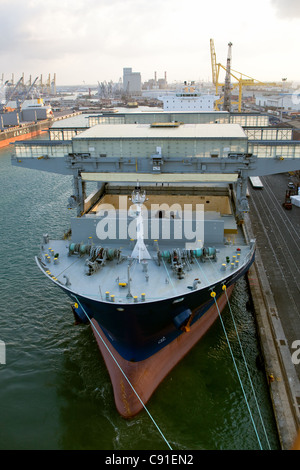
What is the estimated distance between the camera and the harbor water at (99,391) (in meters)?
14.8

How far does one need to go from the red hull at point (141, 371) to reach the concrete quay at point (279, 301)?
3784 mm

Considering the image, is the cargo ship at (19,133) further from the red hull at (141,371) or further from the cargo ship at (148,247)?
the red hull at (141,371)

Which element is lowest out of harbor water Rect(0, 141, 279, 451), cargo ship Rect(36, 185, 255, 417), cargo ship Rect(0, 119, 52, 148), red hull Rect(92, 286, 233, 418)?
harbor water Rect(0, 141, 279, 451)

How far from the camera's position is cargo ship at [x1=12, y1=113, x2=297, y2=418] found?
15.3 metres

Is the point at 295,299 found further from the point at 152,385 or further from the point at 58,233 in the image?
the point at 58,233

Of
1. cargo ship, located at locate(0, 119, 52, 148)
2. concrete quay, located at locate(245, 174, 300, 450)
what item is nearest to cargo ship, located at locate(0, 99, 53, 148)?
cargo ship, located at locate(0, 119, 52, 148)

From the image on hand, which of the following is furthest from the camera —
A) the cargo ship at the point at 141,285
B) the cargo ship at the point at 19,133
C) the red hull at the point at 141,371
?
the cargo ship at the point at 19,133

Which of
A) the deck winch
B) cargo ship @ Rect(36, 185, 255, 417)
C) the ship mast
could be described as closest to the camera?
cargo ship @ Rect(36, 185, 255, 417)

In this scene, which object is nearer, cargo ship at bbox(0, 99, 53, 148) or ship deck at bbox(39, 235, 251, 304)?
ship deck at bbox(39, 235, 251, 304)

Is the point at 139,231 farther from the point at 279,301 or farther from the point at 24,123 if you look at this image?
the point at 24,123

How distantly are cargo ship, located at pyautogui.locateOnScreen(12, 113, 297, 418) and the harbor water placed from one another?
2.62 ft

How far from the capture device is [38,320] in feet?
70.4

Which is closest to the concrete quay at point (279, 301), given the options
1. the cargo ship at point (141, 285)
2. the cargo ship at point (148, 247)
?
the cargo ship at point (148, 247)

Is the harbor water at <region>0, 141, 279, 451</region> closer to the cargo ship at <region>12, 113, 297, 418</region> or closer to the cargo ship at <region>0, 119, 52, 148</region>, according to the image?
the cargo ship at <region>12, 113, 297, 418</region>
